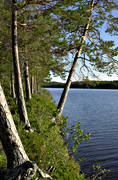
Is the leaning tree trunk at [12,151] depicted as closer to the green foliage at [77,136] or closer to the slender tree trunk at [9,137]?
the slender tree trunk at [9,137]

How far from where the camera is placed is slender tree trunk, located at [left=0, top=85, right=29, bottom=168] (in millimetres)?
3760

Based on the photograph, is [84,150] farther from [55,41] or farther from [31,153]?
[55,41]

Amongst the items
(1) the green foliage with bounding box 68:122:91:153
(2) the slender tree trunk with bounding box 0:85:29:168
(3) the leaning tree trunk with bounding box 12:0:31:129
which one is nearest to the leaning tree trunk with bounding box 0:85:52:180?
(2) the slender tree trunk with bounding box 0:85:29:168

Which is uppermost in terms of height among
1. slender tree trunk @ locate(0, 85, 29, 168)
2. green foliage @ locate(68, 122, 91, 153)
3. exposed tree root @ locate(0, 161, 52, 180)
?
slender tree trunk @ locate(0, 85, 29, 168)

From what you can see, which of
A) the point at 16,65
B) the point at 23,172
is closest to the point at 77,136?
the point at 23,172

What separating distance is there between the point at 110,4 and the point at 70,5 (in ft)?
→ 7.76

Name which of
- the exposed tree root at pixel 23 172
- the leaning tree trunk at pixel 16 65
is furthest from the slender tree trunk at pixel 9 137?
the leaning tree trunk at pixel 16 65

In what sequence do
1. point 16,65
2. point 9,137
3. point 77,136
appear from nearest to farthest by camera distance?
point 9,137 → point 77,136 → point 16,65

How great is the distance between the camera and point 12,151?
397 centimetres

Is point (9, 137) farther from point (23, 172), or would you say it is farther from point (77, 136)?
point (77, 136)

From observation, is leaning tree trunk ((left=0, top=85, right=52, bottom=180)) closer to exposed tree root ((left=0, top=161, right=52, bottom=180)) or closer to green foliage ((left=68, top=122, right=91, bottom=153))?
exposed tree root ((left=0, top=161, right=52, bottom=180))

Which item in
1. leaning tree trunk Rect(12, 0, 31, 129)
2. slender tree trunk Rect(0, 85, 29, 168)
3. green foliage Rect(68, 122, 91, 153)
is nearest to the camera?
slender tree trunk Rect(0, 85, 29, 168)

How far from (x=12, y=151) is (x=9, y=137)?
35 centimetres

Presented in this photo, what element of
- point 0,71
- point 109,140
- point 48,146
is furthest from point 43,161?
point 0,71
